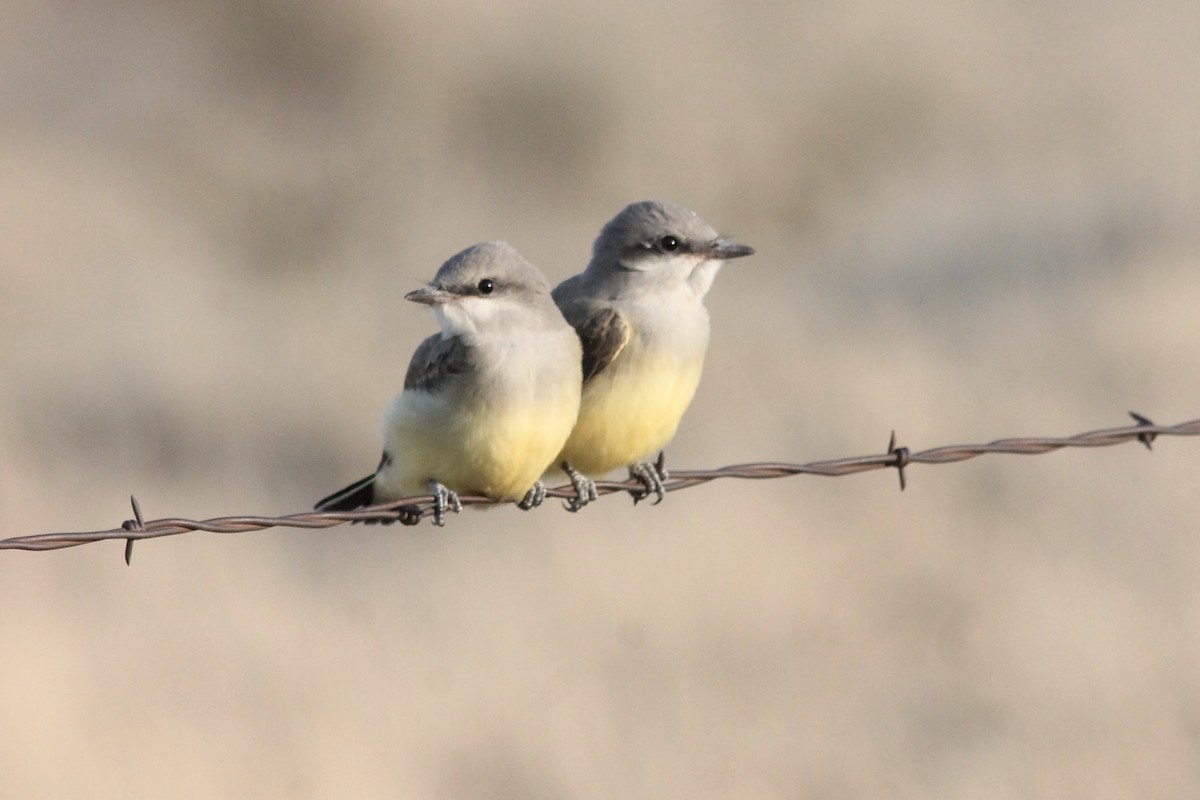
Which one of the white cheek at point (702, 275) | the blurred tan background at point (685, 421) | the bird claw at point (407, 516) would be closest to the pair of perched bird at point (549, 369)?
the white cheek at point (702, 275)

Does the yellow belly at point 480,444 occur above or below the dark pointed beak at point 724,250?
below

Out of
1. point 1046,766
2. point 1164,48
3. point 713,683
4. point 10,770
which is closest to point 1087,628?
point 1046,766

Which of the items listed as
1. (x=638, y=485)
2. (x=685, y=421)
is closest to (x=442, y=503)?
(x=638, y=485)

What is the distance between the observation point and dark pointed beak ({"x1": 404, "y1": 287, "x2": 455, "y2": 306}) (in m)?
6.02

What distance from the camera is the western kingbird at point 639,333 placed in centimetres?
643

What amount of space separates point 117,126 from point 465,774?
9.97 metres

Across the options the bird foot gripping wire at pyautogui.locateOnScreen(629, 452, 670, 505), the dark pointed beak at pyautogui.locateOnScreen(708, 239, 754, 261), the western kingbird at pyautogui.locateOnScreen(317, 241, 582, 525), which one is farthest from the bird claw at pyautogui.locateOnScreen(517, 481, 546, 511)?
the dark pointed beak at pyautogui.locateOnScreen(708, 239, 754, 261)

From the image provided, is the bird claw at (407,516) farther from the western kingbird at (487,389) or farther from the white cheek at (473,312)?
the white cheek at (473,312)

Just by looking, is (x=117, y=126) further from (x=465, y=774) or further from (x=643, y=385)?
(x=643, y=385)

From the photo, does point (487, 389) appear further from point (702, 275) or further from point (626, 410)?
point (702, 275)

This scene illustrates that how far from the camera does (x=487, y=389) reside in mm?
5965

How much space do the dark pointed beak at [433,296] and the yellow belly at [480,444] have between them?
1.13ft

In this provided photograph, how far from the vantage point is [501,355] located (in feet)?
19.6

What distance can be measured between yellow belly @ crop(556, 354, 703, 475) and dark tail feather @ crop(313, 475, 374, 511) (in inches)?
30.9
